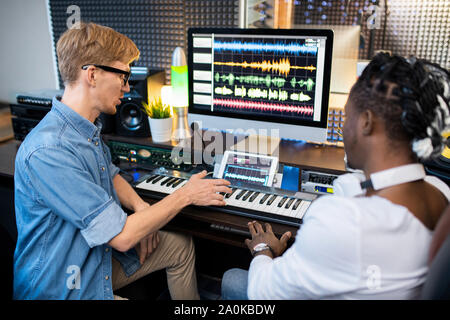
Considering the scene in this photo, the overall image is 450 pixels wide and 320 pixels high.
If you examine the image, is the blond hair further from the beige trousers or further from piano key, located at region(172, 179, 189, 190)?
the beige trousers

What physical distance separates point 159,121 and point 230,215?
71 cm

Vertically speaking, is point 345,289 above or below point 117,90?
below

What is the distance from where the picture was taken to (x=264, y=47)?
1845 millimetres

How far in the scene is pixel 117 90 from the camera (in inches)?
58.3

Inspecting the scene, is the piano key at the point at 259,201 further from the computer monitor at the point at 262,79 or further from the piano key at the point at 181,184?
the computer monitor at the point at 262,79

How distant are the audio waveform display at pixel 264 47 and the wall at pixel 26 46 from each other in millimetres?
2121

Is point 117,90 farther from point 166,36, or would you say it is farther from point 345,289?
point 166,36

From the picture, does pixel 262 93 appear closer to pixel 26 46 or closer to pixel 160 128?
pixel 160 128

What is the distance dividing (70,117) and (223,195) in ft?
2.18

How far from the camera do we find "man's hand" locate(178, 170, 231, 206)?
1.53 m

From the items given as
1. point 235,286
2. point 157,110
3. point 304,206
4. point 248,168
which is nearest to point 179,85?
point 157,110

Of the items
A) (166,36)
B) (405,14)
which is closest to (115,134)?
(166,36)
